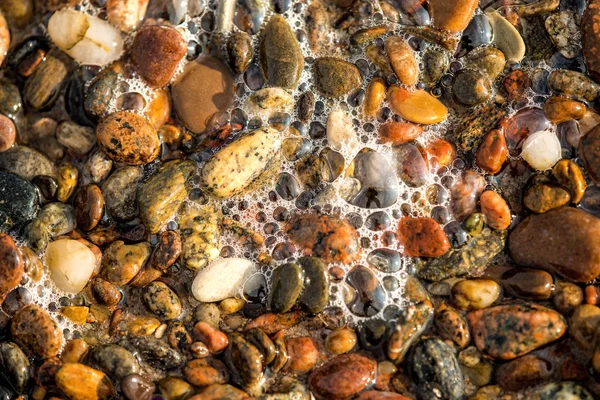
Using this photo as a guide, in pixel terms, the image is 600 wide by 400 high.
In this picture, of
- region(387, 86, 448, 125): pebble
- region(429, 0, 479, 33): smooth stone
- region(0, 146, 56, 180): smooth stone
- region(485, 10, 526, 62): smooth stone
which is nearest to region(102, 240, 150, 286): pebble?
region(0, 146, 56, 180): smooth stone

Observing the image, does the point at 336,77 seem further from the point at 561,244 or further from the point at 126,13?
the point at 561,244

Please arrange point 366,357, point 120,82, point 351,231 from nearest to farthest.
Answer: point 366,357
point 351,231
point 120,82

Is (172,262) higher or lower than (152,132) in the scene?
lower

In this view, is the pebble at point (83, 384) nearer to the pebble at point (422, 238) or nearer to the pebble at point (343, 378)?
the pebble at point (343, 378)

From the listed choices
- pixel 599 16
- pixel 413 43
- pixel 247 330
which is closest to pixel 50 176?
pixel 247 330

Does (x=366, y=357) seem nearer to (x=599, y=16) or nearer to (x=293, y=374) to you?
(x=293, y=374)

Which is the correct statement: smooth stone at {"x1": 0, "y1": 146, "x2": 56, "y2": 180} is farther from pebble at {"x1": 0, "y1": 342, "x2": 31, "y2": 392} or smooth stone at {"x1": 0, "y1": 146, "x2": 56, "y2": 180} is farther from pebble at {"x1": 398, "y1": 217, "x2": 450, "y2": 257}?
pebble at {"x1": 398, "y1": 217, "x2": 450, "y2": 257}

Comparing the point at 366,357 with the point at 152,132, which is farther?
the point at 152,132

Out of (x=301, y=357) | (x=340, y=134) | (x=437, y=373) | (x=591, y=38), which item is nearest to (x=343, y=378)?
(x=301, y=357)
